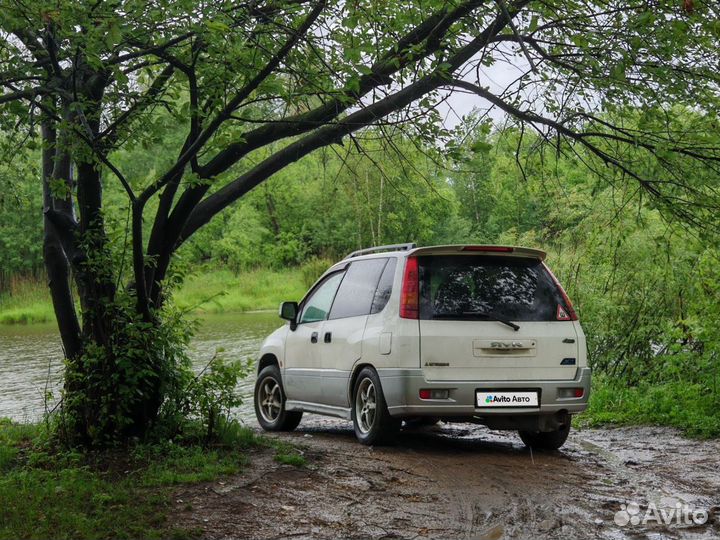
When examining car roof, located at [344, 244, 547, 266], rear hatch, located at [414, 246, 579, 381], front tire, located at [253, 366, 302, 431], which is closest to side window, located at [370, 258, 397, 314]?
car roof, located at [344, 244, 547, 266]

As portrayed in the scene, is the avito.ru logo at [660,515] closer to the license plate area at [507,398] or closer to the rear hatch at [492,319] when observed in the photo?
the license plate area at [507,398]

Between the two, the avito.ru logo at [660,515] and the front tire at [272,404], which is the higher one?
the front tire at [272,404]

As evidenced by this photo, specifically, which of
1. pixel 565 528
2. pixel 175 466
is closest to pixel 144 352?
pixel 175 466

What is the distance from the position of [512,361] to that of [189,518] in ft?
12.2

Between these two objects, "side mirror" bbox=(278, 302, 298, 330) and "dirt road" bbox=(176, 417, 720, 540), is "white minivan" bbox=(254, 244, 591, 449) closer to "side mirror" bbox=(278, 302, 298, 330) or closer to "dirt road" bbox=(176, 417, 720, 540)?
"dirt road" bbox=(176, 417, 720, 540)

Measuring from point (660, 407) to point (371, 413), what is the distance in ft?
14.7

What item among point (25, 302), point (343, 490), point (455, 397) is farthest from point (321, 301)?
point (25, 302)

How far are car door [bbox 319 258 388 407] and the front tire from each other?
3.75 feet

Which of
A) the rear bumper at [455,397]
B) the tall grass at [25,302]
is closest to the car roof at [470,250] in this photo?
the rear bumper at [455,397]

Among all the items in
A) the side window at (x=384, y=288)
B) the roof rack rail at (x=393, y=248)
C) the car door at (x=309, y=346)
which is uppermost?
the roof rack rail at (x=393, y=248)

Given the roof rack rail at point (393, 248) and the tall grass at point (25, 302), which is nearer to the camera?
the roof rack rail at point (393, 248)

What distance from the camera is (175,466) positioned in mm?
8156

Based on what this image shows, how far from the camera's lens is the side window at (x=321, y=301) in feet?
36.3

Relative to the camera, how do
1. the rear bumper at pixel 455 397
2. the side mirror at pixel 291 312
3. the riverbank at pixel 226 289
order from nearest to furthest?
1. the rear bumper at pixel 455 397
2. the side mirror at pixel 291 312
3. the riverbank at pixel 226 289
